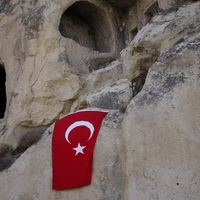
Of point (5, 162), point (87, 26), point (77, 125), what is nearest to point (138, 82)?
point (77, 125)

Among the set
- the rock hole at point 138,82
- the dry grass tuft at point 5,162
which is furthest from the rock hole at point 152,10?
the dry grass tuft at point 5,162

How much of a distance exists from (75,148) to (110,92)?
1548 mm

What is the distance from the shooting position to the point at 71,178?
486 cm

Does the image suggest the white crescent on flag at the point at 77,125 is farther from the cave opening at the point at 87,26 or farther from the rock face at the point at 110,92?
the cave opening at the point at 87,26

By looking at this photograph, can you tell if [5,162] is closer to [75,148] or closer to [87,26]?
[75,148]

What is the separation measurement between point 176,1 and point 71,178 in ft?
12.9

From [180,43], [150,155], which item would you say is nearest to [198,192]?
[150,155]

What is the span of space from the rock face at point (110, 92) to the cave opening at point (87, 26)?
0.09ft

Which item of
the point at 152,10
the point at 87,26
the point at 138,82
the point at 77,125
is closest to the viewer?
the point at 77,125

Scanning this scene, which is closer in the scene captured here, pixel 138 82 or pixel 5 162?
pixel 138 82

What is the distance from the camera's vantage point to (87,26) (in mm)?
9695

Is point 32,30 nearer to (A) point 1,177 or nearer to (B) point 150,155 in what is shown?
(A) point 1,177

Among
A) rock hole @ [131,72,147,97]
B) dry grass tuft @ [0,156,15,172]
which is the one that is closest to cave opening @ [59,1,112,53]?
rock hole @ [131,72,147,97]

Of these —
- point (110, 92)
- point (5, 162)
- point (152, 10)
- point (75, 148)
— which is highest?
point (75, 148)
